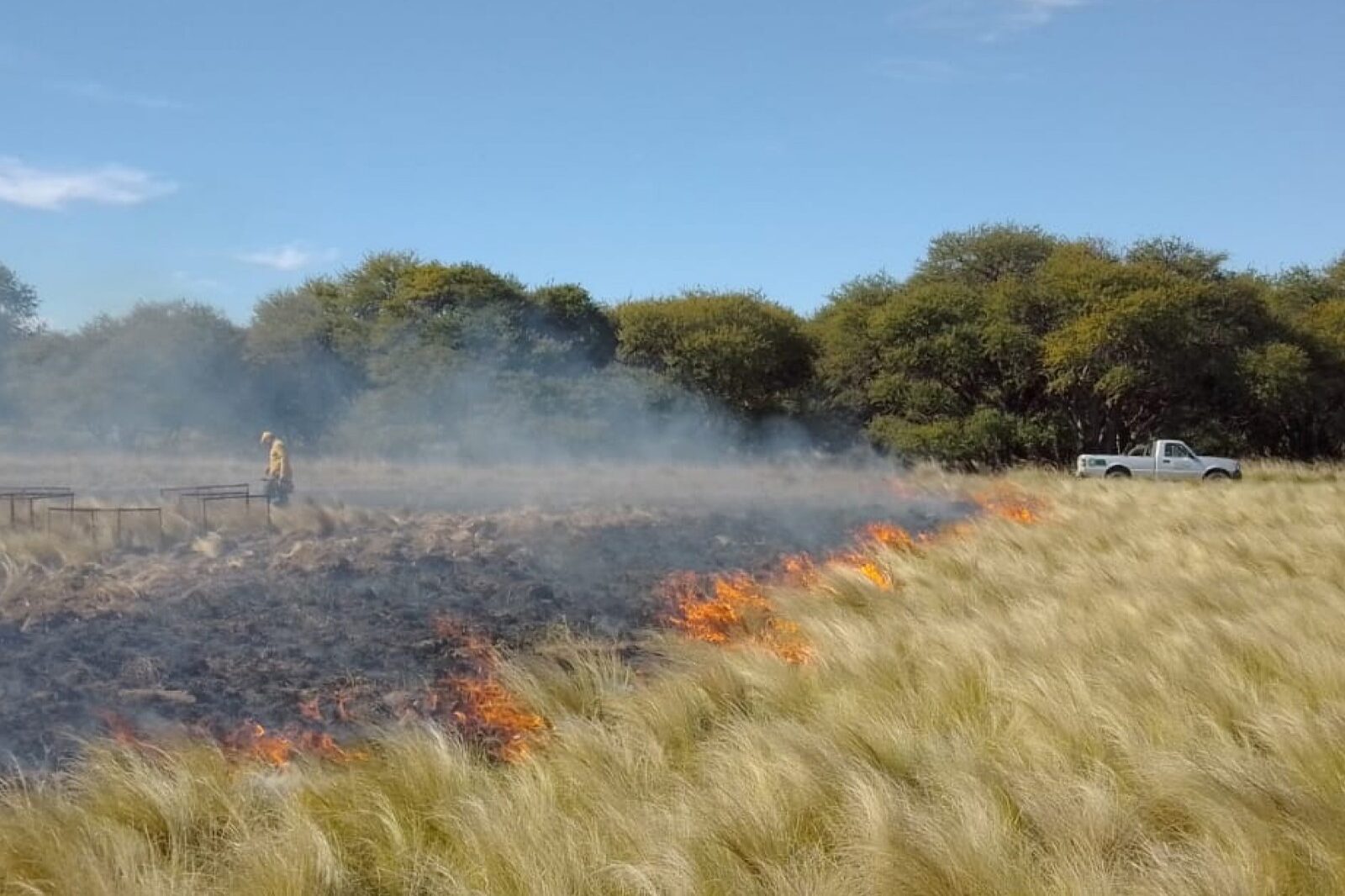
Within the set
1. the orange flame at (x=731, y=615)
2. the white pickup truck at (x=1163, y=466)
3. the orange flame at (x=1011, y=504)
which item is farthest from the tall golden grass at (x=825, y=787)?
the white pickup truck at (x=1163, y=466)

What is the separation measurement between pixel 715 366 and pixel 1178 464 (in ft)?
41.8

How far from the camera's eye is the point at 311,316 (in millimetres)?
35500

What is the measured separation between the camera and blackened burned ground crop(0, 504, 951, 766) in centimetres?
651

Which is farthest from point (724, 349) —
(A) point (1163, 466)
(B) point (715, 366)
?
(A) point (1163, 466)

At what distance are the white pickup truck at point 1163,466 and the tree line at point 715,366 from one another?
370 centimetres

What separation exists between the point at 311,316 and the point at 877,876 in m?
34.1

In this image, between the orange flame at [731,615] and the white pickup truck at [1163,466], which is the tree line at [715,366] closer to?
the white pickup truck at [1163,466]

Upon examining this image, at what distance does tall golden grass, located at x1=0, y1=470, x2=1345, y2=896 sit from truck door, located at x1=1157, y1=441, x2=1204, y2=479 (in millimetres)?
23319

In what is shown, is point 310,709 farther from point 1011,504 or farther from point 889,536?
point 1011,504

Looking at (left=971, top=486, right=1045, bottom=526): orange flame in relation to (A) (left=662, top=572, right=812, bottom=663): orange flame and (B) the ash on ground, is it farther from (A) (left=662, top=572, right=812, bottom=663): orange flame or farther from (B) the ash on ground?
(A) (left=662, top=572, right=812, bottom=663): orange flame

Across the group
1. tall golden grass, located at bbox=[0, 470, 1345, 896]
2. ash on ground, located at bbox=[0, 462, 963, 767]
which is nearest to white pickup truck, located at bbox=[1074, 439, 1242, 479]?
ash on ground, located at bbox=[0, 462, 963, 767]

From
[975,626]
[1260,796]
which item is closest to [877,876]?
[1260,796]

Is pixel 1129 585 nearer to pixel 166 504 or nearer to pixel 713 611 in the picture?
pixel 713 611

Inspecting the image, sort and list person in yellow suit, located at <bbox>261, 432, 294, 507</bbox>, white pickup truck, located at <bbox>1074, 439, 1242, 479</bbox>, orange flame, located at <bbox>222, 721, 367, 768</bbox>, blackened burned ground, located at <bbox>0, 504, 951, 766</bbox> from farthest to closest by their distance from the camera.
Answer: white pickup truck, located at <bbox>1074, 439, 1242, 479</bbox> < person in yellow suit, located at <bbox>261, 432, 294, 507</bbox> < blackened burned ground, located at <bbox>0, 504, 951, 766</bbox> < orange flame, located at <bbox>222, 721, 367, 768</bbox>
